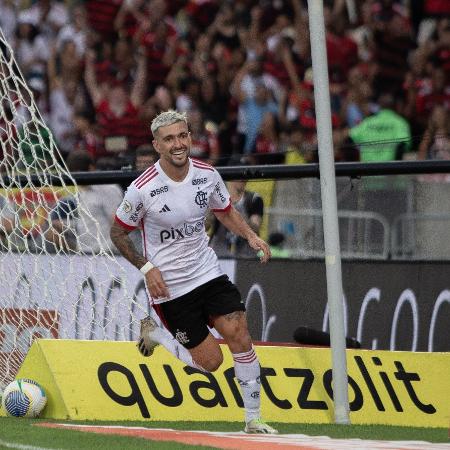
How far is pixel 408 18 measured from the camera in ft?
60.2

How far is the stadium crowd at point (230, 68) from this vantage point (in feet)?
55.2

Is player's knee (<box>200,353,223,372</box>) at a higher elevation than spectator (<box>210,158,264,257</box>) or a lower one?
lower

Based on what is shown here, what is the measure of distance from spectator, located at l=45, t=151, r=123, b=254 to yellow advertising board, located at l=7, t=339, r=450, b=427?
47.0 inches

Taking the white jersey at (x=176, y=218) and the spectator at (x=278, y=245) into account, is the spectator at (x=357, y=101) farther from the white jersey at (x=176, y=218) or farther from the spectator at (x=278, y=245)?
the white jersey at (x=176, y=218)

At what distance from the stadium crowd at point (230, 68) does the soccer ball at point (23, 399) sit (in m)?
6.19

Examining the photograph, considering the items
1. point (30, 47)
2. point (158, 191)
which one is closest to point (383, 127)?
point (30, 47)

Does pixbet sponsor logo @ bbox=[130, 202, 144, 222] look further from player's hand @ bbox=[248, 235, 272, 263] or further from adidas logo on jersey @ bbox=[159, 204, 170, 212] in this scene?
player's hand @ bbox=[248, 235, 272, 263]

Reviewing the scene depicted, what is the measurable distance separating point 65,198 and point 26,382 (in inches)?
90.1

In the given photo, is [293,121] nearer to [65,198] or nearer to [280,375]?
[65,198]

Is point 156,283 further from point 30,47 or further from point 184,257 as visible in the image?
point 30,47

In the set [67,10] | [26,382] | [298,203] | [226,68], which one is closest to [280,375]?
[26,382]

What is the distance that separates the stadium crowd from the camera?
1681 centimetres

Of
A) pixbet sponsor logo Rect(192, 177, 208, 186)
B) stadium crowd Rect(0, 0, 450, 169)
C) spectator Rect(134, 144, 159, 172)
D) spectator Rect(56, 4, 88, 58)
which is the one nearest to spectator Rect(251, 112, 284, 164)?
stadium crowd Rect(0, 0, 450, 169)

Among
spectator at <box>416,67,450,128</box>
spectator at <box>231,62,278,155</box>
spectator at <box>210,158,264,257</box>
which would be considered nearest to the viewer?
spectator at <box>210,158,264,257</box>
